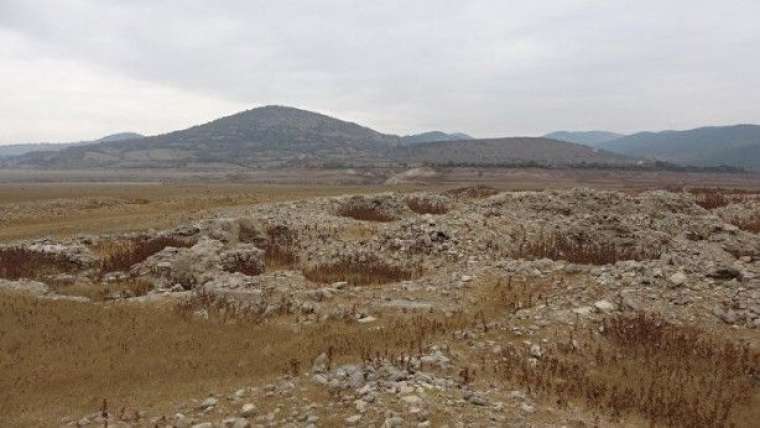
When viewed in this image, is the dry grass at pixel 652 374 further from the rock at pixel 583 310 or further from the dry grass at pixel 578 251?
the dry grass at pixel 578 251

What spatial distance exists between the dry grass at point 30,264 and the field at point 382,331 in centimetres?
11

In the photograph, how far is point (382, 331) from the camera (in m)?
13.5

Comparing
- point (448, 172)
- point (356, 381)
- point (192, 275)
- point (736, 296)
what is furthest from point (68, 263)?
point (448, 172)

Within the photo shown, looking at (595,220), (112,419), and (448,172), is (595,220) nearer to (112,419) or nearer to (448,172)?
(112,419)

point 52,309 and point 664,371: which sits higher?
point 52,309

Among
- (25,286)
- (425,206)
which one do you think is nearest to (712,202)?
(425,206)

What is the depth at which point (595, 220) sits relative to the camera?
28500 mm

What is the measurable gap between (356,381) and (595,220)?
845 inches

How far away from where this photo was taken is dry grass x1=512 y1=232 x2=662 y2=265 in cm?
A: 2161

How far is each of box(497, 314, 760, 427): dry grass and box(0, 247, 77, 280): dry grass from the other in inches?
631

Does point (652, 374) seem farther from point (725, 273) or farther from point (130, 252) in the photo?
point (130, 252)

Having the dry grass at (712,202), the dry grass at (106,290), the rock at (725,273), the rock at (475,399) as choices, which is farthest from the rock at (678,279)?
the dry grass at (712,202)

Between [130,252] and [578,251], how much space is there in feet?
56.0

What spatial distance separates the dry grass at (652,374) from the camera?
1015 cm
